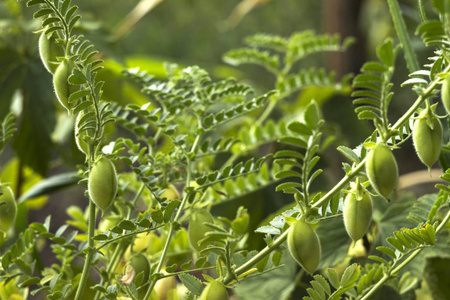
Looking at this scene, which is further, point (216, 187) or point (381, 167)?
point (216, 187)

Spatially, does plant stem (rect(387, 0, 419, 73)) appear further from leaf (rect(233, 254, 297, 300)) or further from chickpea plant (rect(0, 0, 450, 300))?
leaf (rect(233, 254, 297, 300))

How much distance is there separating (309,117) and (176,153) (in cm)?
7

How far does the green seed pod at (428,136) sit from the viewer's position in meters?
0.14

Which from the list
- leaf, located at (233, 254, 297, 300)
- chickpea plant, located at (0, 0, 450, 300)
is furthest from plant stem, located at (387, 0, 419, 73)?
leaf, located at (233, 254, 297, 300)

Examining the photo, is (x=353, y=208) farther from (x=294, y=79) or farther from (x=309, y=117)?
(x=294, y=79)

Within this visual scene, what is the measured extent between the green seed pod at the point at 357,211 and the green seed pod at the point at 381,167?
0.01 meters

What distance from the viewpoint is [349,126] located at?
0.44 metres

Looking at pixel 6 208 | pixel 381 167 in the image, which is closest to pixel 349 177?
pixel 381 167

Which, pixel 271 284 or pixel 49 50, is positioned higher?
pixel 49 50

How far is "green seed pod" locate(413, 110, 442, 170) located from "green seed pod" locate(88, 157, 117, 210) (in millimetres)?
79

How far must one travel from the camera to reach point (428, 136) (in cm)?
14

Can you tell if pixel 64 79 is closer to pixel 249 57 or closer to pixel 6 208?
pixel 6 208

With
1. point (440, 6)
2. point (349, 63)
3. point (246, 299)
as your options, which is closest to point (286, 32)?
point (349, 63)

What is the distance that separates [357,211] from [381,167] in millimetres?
18
